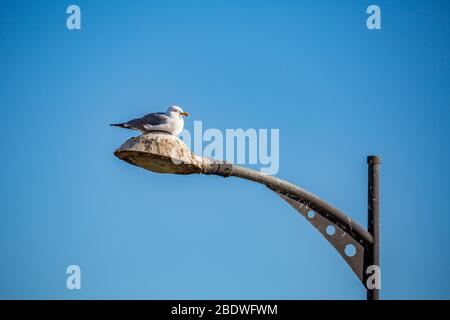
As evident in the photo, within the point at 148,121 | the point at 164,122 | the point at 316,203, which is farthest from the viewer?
the point at 148,121

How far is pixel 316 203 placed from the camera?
14.7 ft

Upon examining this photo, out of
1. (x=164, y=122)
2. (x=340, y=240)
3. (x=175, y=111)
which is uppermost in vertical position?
(x=175, y=111)

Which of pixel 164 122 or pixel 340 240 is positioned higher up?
pixel 164 122

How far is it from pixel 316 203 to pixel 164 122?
1.72 metres

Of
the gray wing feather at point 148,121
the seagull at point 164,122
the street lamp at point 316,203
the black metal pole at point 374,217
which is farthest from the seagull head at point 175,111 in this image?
the black metal pole at point 374,217

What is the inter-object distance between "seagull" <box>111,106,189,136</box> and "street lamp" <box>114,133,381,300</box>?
0.66 metres

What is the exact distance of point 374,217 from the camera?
4.53m

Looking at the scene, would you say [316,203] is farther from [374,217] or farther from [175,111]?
[175,111]

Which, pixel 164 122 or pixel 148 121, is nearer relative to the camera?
pixel 164 122

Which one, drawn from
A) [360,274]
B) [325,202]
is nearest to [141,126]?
[325,202]

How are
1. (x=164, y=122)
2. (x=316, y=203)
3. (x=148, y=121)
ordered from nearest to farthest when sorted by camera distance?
(x=316, y=203) → (x=164, y=122) → (x=148, y=121)

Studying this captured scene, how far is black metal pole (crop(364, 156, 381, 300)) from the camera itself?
443 cm

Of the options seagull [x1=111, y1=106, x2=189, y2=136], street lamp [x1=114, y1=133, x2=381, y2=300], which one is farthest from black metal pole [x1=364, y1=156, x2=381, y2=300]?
seagull [x1=111, y1=106, x2=189, y2=136]

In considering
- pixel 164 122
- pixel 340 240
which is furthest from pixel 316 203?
pixel 164 122
